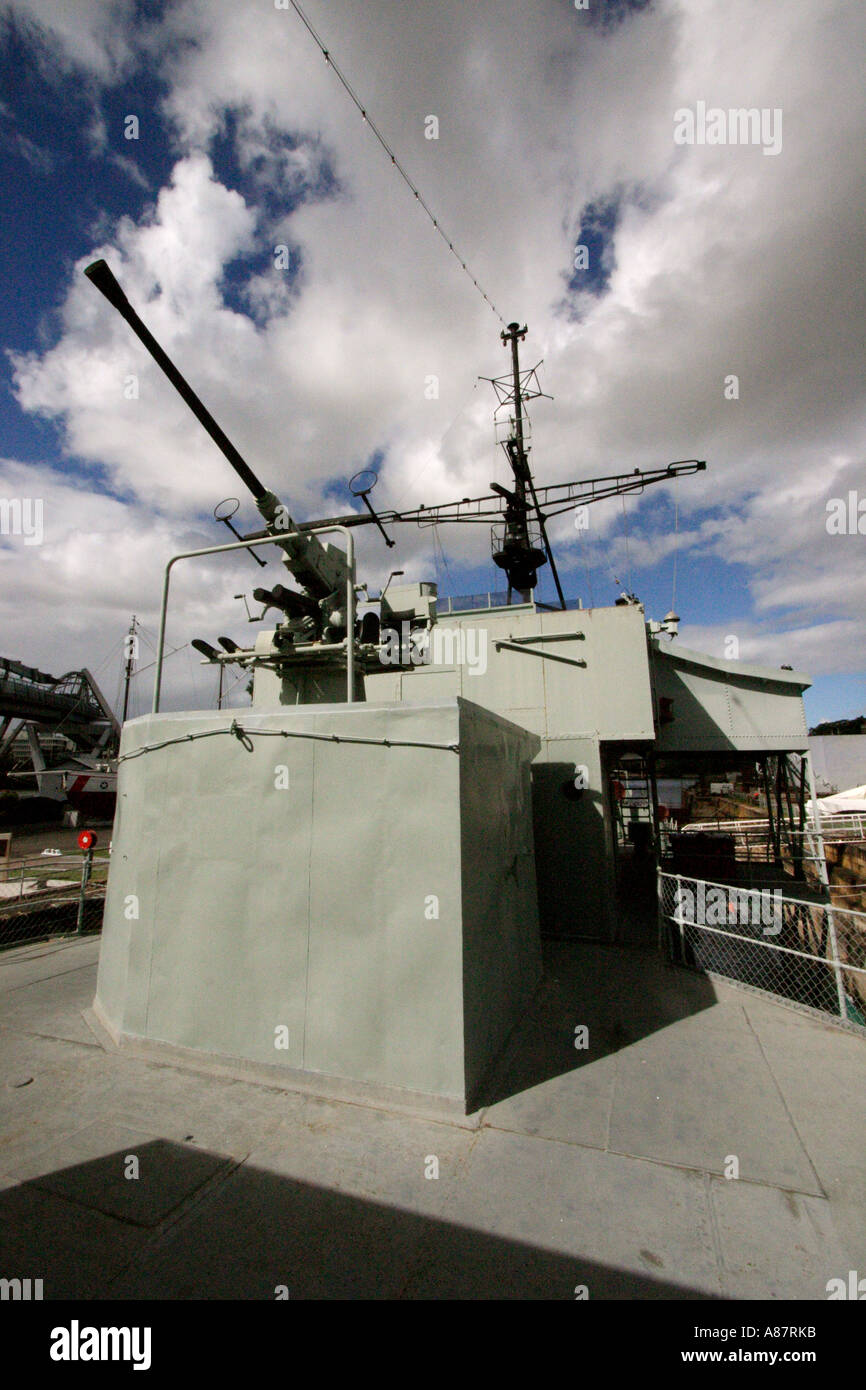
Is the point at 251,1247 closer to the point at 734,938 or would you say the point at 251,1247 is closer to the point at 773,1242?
the point at 773,1242

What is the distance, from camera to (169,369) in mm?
4934

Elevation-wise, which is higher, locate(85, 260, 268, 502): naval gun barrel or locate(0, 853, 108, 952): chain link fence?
locate(85, 260, 268, 502): naval gun barrel

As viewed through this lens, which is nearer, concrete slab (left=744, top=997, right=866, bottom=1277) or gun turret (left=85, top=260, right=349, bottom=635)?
Answer: concrete slab (left=744, top=997, right=866, bottom=1277)

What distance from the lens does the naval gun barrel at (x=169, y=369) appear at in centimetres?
429

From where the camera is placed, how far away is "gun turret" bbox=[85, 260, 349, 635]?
4453mm

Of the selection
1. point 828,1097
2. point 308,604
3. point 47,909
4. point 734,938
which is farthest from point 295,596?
point 47,909

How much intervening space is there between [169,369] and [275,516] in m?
1.47

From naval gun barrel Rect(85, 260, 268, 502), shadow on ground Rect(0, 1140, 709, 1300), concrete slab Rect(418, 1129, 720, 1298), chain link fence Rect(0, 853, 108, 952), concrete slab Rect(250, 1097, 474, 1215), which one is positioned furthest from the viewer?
chain link fence Rect(0, 853, 108, 952)

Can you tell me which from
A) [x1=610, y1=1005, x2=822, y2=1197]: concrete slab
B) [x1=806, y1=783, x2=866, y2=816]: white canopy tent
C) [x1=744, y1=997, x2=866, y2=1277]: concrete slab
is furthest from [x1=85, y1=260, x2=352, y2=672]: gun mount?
[x1=806, y1=783, x2=866, y2=816]: white canopy tent

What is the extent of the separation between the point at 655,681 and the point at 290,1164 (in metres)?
11.3

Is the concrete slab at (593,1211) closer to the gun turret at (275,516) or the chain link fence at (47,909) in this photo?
the gun turret at (275,516)

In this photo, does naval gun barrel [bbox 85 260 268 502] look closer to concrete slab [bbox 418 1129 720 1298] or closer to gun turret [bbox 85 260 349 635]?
gun turret [bbox 85 260 349 635]

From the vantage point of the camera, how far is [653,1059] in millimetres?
4809
